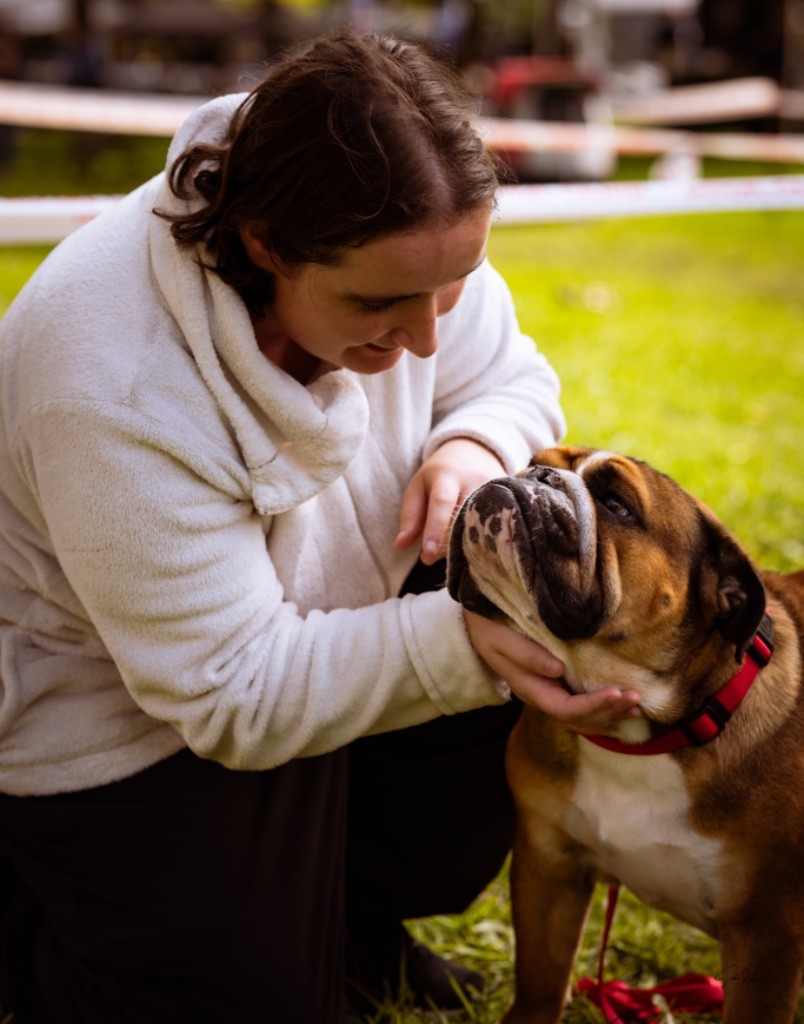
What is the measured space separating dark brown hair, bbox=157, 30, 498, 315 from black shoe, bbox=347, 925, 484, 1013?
137cm

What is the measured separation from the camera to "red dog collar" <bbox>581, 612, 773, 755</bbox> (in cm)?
198

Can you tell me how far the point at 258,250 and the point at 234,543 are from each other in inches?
17.8

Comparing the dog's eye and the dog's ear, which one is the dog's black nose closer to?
the dog's eye

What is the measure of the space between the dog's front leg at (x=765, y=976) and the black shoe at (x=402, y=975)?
0.63 m

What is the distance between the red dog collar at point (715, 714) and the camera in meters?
1.98

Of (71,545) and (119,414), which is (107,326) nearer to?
(119,414)

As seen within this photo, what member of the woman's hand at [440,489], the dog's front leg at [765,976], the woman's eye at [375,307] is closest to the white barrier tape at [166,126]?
the woman's hand at [440,489]

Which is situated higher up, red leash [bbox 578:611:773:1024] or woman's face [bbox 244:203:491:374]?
woman's face [bbox 244:203:491:374]

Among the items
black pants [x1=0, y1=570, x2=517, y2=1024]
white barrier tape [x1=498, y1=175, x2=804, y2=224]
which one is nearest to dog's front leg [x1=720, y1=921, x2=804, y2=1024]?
black pants [x1=0, y1=570, x2=517, y2=1024]

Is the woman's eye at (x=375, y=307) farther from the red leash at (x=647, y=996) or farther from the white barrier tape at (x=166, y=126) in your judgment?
the white barrier tape at (x=166, y=126)

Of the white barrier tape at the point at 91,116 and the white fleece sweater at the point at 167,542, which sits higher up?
the white fleece sweater at the point at 167,542

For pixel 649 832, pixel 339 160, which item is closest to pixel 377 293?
pixel 339 160

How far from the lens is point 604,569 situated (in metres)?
1.91

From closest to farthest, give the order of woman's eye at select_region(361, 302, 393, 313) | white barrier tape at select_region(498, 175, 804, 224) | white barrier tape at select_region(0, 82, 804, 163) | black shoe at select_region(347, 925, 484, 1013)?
woman's eye at select_region(361, 302, 393, 313) → black shoe at select_region(347, 925, 484, 1013) → white barrier tape at select_region(498, 175, 804, 224) → white barrier tape at select_region(0, 82, 804, 163)
